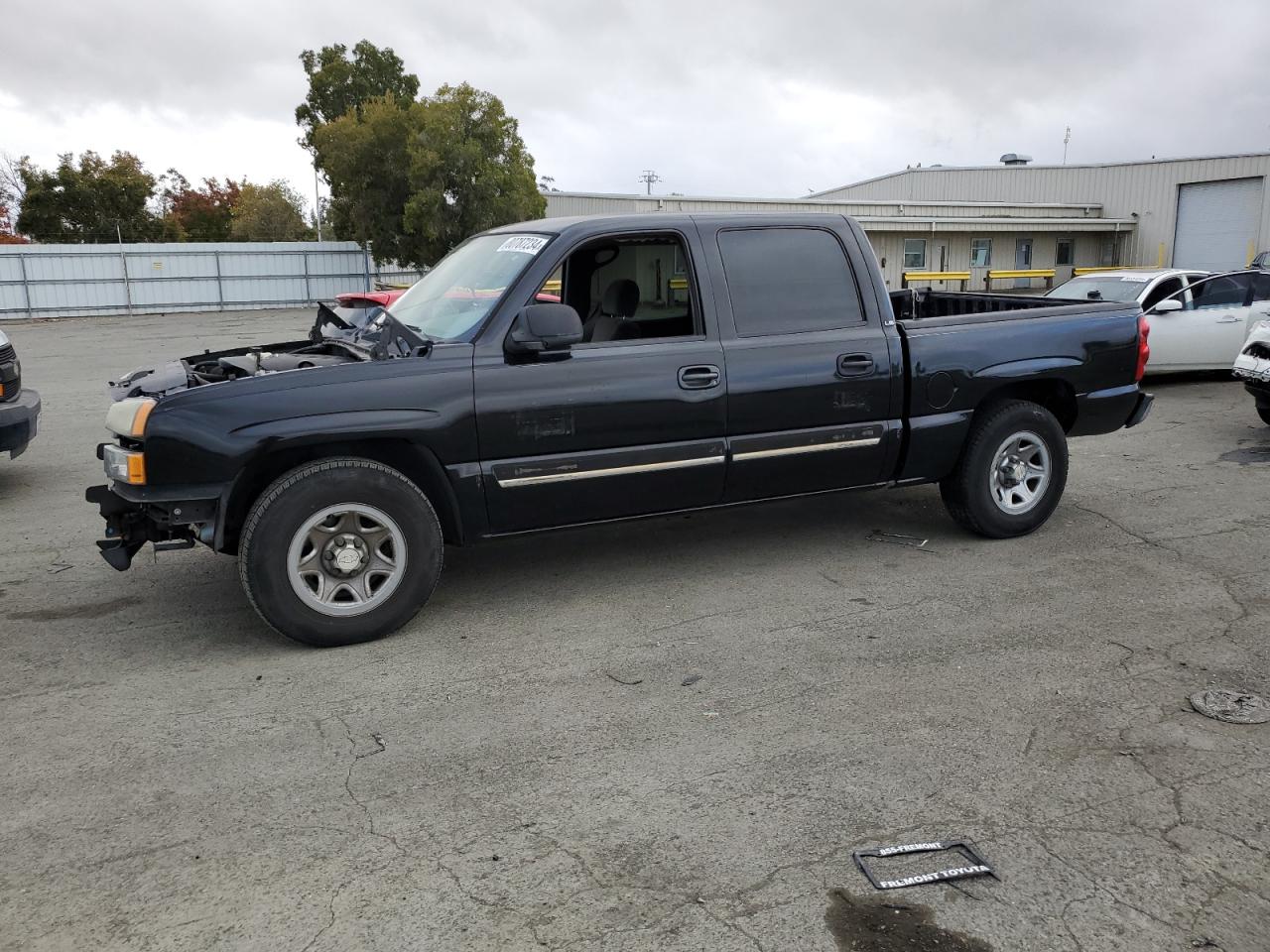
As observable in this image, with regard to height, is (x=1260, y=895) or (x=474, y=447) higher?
(x=474, y=447)

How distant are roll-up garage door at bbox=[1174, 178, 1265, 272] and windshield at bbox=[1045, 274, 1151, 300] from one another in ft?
90.5

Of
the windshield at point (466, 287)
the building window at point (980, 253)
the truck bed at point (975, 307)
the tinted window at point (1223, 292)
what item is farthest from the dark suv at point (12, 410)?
the building window at point (980, 253)

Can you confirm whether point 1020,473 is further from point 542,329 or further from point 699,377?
point 542,329

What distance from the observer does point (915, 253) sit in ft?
118

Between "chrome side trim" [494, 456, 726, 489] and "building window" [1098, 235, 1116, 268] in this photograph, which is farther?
"building window" [1098, 235, 1116, 268]

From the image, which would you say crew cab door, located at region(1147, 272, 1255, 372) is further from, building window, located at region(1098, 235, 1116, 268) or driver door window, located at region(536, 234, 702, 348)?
building window, located at region(1098, 235, 1116, 268)

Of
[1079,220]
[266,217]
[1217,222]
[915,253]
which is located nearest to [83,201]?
[266,217]

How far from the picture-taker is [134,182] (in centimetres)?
4906

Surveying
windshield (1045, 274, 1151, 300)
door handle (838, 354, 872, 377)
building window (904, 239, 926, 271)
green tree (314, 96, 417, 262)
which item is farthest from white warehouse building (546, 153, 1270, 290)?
door handle (838, 354, 872, 377)

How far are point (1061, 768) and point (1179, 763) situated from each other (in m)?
0.42

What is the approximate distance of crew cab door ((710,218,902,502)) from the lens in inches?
209

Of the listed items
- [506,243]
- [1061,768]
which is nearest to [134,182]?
[506,243]

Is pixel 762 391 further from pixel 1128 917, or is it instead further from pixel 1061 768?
pixel 1128 917

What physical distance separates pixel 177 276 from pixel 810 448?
36062 mm
